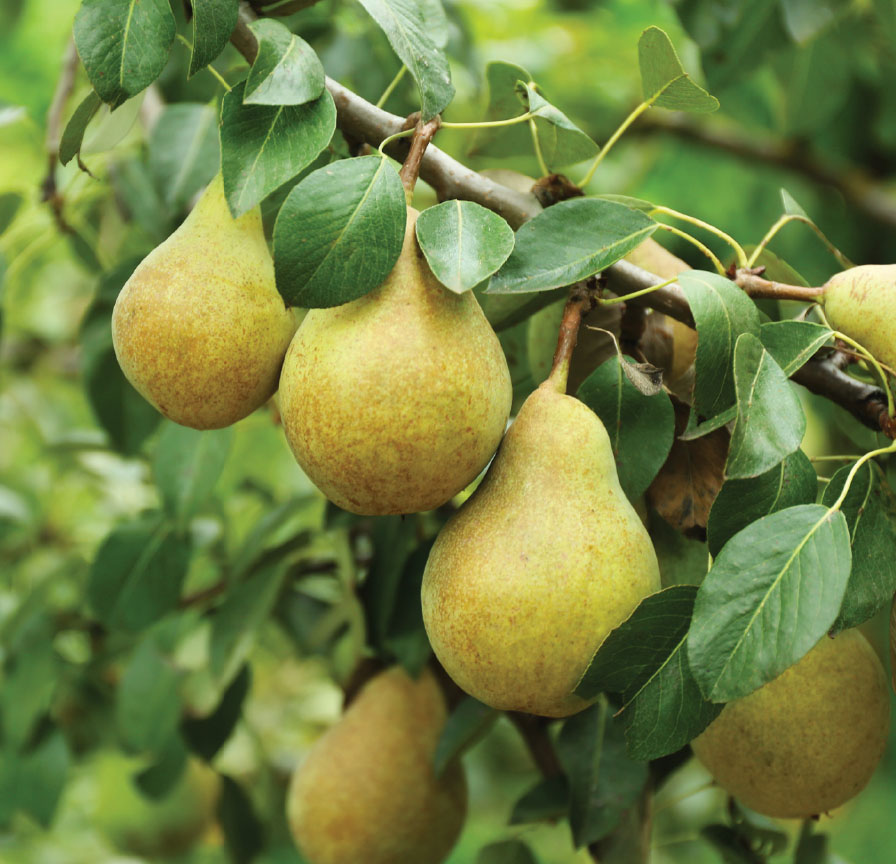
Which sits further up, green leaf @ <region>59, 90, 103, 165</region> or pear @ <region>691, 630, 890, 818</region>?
green leaf @ <region>59, 90, 103, 165</region>

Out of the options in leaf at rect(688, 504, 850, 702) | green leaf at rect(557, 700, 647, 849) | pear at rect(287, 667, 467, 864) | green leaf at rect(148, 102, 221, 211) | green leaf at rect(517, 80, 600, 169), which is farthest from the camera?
green leaf at rect(148, 102, 221, 211)

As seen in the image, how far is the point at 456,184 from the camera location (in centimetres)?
71

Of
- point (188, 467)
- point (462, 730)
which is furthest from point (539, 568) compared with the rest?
point (188, 467)

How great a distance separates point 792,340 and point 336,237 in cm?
31

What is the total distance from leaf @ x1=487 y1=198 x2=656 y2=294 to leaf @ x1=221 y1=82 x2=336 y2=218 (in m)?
0.14

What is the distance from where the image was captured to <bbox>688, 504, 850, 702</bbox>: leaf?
1.74 ft

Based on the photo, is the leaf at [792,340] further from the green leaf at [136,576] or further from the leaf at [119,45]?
the green leaf at [136,576]

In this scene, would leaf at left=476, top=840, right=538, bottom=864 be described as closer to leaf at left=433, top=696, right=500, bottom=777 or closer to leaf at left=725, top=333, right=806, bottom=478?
leaf at left=433, top=696, right=500, bottom=777

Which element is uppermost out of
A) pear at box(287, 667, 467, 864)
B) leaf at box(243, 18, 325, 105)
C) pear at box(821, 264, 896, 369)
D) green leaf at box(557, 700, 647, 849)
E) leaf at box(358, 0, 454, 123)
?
leaf at box(358, 0, 454, 123)

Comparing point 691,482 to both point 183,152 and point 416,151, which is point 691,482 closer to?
point 416,151

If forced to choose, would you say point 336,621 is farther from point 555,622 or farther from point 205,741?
point 555,622

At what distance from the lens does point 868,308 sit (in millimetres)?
667

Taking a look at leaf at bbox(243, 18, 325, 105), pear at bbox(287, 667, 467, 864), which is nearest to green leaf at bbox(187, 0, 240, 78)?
leaf at bbox(243, 18, 325, 105)

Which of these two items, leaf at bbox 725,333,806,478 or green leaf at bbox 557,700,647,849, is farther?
green leaf at bbox 557,700,647,849
